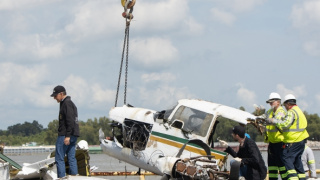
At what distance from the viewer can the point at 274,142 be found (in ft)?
49.8

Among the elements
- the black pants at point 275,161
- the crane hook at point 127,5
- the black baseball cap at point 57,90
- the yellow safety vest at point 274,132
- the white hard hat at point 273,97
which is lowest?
the black pants at point 275,161

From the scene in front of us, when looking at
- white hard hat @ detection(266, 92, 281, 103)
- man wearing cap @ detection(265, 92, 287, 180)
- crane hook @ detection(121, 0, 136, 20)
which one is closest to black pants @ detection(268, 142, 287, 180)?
man wearing cap @ detection(265, 92, 287, 180)

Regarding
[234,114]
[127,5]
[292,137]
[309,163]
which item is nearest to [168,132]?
[234,114]

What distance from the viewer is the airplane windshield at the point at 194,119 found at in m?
16.7

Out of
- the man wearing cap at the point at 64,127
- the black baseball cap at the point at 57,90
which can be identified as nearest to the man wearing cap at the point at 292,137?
the man wearing cap at the point at 64,127

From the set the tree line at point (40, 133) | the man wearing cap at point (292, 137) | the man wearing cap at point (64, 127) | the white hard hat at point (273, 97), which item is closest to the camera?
the man wearing cap at point (64, 127)

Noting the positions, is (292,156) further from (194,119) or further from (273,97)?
(194,119)

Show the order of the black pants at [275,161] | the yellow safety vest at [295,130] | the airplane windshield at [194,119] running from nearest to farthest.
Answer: the yellow safety vest at [295,130], the black pants at [275,161], the airplane windshield at [194,119]

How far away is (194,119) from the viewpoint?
1686 centimetres

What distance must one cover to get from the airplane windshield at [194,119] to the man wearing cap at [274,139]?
1.69 meters

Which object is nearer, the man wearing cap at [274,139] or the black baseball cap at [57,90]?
the black baseball cap at [57,90]

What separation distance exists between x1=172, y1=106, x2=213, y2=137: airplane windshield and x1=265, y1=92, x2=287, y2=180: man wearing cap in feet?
5.55

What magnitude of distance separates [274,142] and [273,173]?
756 mm

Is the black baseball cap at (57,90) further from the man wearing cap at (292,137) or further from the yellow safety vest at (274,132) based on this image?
the yellow safety vest at (274,132)
